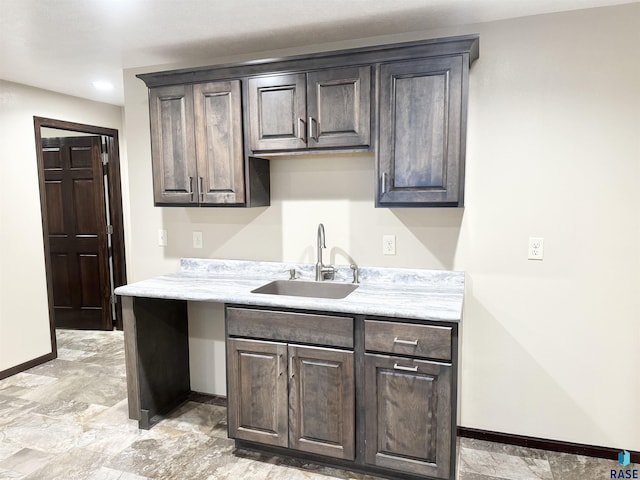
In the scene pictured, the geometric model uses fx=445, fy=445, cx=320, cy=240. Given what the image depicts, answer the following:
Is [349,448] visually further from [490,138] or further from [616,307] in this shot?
[490,138]

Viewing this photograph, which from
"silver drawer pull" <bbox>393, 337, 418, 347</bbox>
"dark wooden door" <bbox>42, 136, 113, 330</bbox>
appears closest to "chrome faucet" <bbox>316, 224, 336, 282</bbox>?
"silver drawer pull" <bbox>393, 337, 418, 347</bbox>

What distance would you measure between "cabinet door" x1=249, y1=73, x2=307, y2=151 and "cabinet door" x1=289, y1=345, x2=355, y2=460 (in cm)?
112

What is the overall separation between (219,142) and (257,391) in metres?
1.42

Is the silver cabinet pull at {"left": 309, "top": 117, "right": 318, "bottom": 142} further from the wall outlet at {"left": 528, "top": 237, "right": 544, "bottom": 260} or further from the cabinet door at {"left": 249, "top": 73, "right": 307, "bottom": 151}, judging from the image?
the wall outlet at {"left": 528, "top": 237, "right": 544, "bottom": 260}

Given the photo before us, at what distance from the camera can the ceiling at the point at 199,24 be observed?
215 cm

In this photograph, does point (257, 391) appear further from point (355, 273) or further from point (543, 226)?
point (543, 226)

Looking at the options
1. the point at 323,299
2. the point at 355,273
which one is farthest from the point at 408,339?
the point at 355,273

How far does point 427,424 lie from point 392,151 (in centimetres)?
133

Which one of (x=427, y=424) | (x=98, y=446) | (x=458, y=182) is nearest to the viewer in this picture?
(x=427, y=424)

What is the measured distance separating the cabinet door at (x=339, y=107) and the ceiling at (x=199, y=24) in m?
0.30

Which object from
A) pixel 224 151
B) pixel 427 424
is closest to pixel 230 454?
pixel 427 424

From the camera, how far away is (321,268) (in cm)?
272

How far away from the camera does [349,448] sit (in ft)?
7.26

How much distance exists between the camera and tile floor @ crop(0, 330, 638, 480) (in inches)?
90.4
